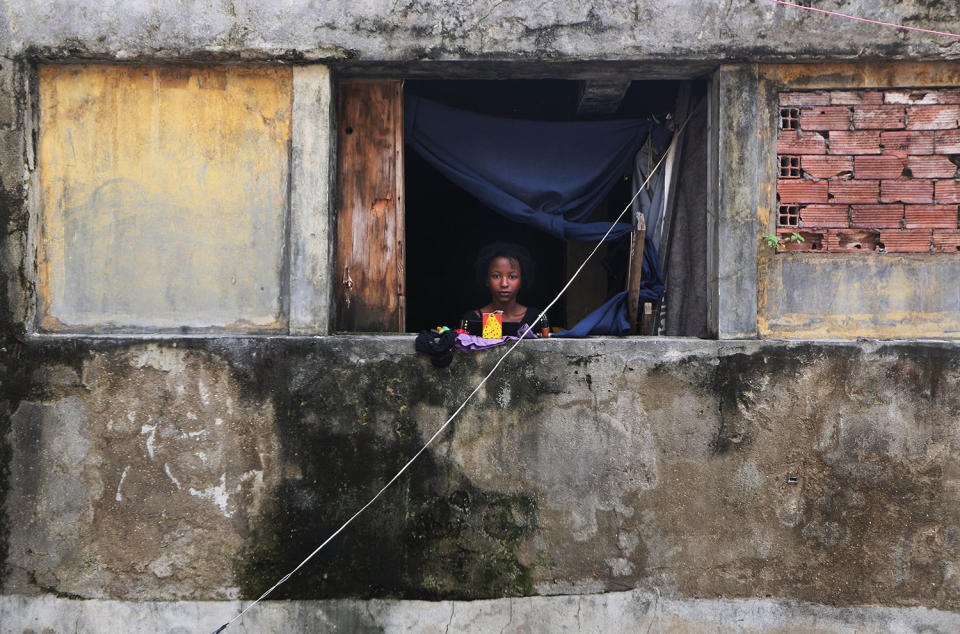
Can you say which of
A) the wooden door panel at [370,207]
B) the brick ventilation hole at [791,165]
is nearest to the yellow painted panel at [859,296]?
the brick ventilation hole at [791,165]

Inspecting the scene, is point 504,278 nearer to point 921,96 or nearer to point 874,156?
point 874,156

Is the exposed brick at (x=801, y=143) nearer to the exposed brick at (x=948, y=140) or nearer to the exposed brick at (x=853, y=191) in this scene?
the exposed brick at (x=853, y=191)

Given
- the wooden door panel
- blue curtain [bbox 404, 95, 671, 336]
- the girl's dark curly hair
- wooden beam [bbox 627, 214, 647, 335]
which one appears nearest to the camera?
the wooden door panel

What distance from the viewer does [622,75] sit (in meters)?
4.07

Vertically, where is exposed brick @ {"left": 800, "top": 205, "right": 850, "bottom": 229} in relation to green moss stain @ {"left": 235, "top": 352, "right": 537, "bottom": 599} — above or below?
above

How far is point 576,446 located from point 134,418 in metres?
2.43

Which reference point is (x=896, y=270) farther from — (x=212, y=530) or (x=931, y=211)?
(x=212, y=530)

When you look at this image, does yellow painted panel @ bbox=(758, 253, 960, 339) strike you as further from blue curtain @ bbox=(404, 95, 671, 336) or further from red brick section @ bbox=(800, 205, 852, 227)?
blue curtain @ bbox=(404, 95, 671, 336)

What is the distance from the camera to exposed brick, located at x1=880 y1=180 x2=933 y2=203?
3.90m

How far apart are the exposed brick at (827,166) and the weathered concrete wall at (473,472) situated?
0.96 m

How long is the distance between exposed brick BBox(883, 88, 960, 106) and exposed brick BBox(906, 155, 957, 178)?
1.01 feet

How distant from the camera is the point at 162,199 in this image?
3.94m

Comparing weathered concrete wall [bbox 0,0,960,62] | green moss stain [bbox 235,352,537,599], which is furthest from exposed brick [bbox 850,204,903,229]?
green moss stain [bbox 235,352,537,599]

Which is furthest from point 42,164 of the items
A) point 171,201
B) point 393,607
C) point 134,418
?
point 393,607
